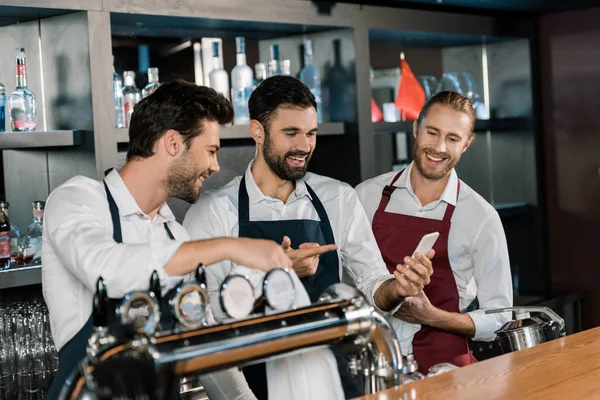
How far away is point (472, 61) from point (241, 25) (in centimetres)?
170

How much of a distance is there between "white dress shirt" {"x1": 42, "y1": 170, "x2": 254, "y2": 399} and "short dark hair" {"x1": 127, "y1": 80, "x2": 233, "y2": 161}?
113 millimetres

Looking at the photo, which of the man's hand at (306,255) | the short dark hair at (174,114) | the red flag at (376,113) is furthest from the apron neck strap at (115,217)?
the red flag at (376,113)

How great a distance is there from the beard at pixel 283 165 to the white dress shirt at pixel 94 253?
405mm

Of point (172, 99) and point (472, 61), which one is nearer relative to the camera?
point (172, 99)

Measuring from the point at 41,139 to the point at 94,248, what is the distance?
1.17 meters

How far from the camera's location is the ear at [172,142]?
79.1 inches

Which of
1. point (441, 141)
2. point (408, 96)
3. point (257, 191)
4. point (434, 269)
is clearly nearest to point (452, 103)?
point (441, 141)

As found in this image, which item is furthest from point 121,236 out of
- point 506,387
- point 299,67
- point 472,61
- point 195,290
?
point 472,61

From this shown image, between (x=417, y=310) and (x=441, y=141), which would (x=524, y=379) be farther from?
(x=441, y=141)

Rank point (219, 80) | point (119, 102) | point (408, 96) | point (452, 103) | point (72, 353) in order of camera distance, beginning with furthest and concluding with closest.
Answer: point (408, 96), point (219, 80), point (119, 102), point (452, 103), point (72, 353)

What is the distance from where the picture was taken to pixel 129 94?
3.15 metres

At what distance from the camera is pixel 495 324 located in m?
2.80

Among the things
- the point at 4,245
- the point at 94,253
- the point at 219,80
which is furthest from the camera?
the point at 219,80

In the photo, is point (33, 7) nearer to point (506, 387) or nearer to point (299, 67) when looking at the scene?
point (299, 67)
